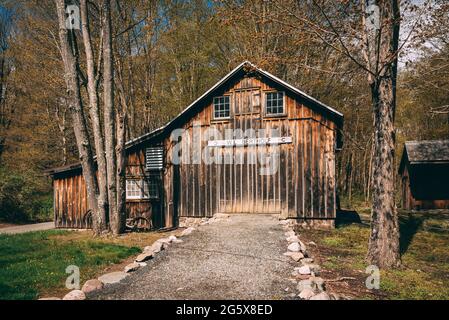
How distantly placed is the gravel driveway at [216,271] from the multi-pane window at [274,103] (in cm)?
647

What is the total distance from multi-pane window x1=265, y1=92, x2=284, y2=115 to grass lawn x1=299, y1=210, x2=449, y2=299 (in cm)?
575

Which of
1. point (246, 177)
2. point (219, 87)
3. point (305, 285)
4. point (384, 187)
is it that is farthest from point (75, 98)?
point (384, 187)

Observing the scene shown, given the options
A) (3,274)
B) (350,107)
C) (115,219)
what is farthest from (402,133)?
(3,274)

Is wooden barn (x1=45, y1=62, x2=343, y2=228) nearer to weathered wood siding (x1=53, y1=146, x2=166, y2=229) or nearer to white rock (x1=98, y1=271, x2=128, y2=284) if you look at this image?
weathered wood siding (x1=53, y1=146, x2=166, y2=229)

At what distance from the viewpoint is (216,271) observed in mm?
7230

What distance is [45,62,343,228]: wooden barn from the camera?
14719mm

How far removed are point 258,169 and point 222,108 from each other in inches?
142

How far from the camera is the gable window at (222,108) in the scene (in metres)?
16.0

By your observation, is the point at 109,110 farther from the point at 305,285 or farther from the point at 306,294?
the point at 306,294

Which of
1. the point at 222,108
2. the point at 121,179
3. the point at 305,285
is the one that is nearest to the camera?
the point at 305,285

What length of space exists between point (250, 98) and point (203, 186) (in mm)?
5005

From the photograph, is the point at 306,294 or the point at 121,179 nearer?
the point at 306,294

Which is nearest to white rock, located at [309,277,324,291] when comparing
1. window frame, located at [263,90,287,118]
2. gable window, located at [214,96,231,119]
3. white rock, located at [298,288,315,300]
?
white rock, located at [298,288,315,300]

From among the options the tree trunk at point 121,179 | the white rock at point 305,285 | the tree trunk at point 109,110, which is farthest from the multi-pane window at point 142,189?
the white rock at point 305,285
